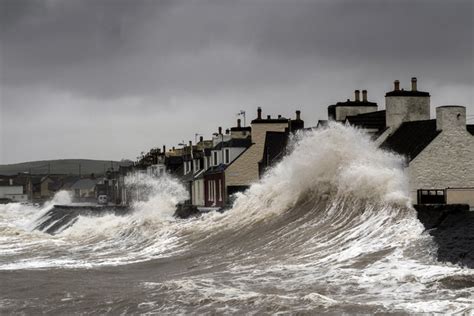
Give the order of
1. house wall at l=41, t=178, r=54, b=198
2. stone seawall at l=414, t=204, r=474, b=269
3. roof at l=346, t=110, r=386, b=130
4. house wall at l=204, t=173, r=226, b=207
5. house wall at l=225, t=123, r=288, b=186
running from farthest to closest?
house wall at l=41, t=178, r=54, b=198 < house wall at l=204, t=173, r=226, b=207 < house wall at l=225, t=123, r=288, b=186 < roof at l=346, t=110, r=386, b=130 < stone seawall at l=414, t=204, r=474, b=269

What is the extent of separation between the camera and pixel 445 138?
2520 centimetres

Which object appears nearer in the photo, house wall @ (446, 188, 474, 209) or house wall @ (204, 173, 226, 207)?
house wall @ (446, 188, 474, 209)

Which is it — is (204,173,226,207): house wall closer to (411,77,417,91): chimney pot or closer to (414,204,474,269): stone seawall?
(411,77,417,91): chimney pot

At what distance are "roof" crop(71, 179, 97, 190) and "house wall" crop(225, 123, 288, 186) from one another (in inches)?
3019

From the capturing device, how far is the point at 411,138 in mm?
26562

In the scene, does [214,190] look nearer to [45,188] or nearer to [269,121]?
[269,121]

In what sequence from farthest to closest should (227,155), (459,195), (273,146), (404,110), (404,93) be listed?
(227,155) → (273,146) → (404,110) → (404,93) → (459,195)

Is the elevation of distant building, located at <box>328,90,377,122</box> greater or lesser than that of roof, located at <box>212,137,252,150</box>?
greater

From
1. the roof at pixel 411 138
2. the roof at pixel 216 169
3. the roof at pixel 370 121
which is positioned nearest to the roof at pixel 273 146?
the roof at pixel 216 169

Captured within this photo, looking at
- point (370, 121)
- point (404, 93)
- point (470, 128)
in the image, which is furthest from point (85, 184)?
point (470, 128)

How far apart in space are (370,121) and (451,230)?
47.1ft

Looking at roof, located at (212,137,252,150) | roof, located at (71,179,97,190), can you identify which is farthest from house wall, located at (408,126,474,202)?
roof, located at (71,179,97,190)

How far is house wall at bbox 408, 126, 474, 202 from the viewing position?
81.8 ft

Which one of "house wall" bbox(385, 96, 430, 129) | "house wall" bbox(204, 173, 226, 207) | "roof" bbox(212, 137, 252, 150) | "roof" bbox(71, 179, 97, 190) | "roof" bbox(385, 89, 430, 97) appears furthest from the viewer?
"roof" bbox(71, 179, 97, 190)
